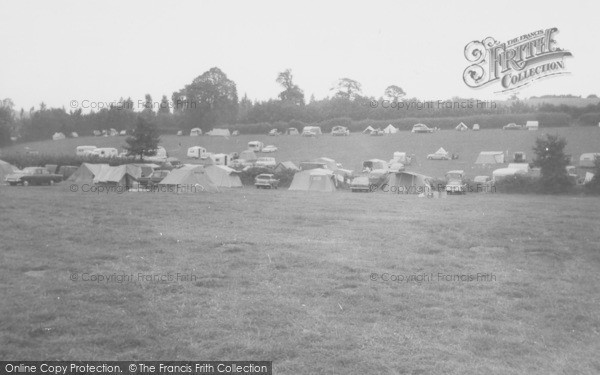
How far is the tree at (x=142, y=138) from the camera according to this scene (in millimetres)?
39406

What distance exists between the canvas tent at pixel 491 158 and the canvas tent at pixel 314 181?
14028 mm

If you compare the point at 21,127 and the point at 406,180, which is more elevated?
the point at 21,127

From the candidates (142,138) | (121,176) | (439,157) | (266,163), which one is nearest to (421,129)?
(439,157)

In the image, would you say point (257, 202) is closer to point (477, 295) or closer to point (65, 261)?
point (65, 261)

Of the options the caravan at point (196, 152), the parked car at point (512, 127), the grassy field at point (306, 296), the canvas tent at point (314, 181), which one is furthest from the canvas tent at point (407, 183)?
the parked car at point (512, 127)

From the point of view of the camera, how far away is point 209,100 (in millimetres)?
47469

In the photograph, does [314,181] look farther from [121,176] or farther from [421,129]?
[421,129]

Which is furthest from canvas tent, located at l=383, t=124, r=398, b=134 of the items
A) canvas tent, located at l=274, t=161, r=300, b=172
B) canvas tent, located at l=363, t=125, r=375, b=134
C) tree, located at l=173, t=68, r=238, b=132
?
canvas tent, located at l=274, t=161, r=300, b=172

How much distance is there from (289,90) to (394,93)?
17.6 meters

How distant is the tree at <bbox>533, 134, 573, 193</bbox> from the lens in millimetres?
27484

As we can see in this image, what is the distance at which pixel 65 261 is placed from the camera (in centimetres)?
836

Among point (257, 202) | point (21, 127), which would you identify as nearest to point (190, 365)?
point (257, 202)

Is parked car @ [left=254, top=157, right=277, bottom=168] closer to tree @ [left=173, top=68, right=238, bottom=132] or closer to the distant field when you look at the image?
the distant field

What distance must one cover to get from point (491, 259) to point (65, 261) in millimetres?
7225
